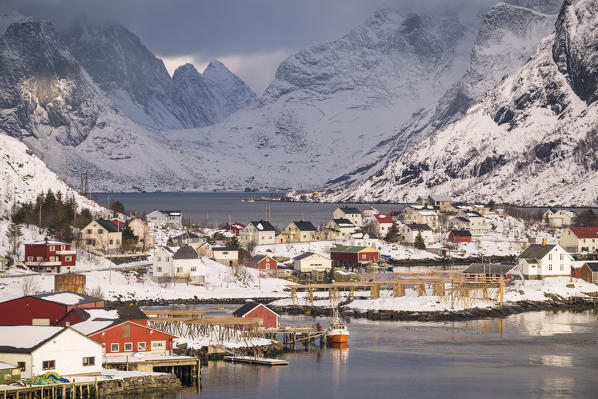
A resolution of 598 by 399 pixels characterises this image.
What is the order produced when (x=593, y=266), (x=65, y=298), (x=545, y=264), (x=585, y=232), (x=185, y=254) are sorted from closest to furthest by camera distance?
(x=65, y=298), (x=545, y=264), (x=593, y=266), (x=185, y=254), (x=585, y=232)

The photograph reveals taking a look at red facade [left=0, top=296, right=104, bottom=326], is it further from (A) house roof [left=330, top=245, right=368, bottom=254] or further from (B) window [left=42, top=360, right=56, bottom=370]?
(A) house roof [left=330, top=245, right=368, bottom=254]

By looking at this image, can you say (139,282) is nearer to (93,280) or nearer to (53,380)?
(93,280)

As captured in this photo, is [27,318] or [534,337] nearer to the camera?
[27,318]

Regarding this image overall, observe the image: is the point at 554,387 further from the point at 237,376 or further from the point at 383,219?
the point at 383,219

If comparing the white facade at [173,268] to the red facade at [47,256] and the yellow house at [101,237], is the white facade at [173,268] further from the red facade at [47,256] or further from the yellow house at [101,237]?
the yellow house at [101,237]

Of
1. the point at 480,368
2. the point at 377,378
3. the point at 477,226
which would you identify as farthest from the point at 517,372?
the point at 477,226

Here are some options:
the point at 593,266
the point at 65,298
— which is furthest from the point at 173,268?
the point at 593,266

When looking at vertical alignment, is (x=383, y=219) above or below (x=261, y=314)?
above

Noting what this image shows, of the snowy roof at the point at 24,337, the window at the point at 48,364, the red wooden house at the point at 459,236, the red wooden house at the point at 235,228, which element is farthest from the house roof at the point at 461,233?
the window at the point at 48,364
